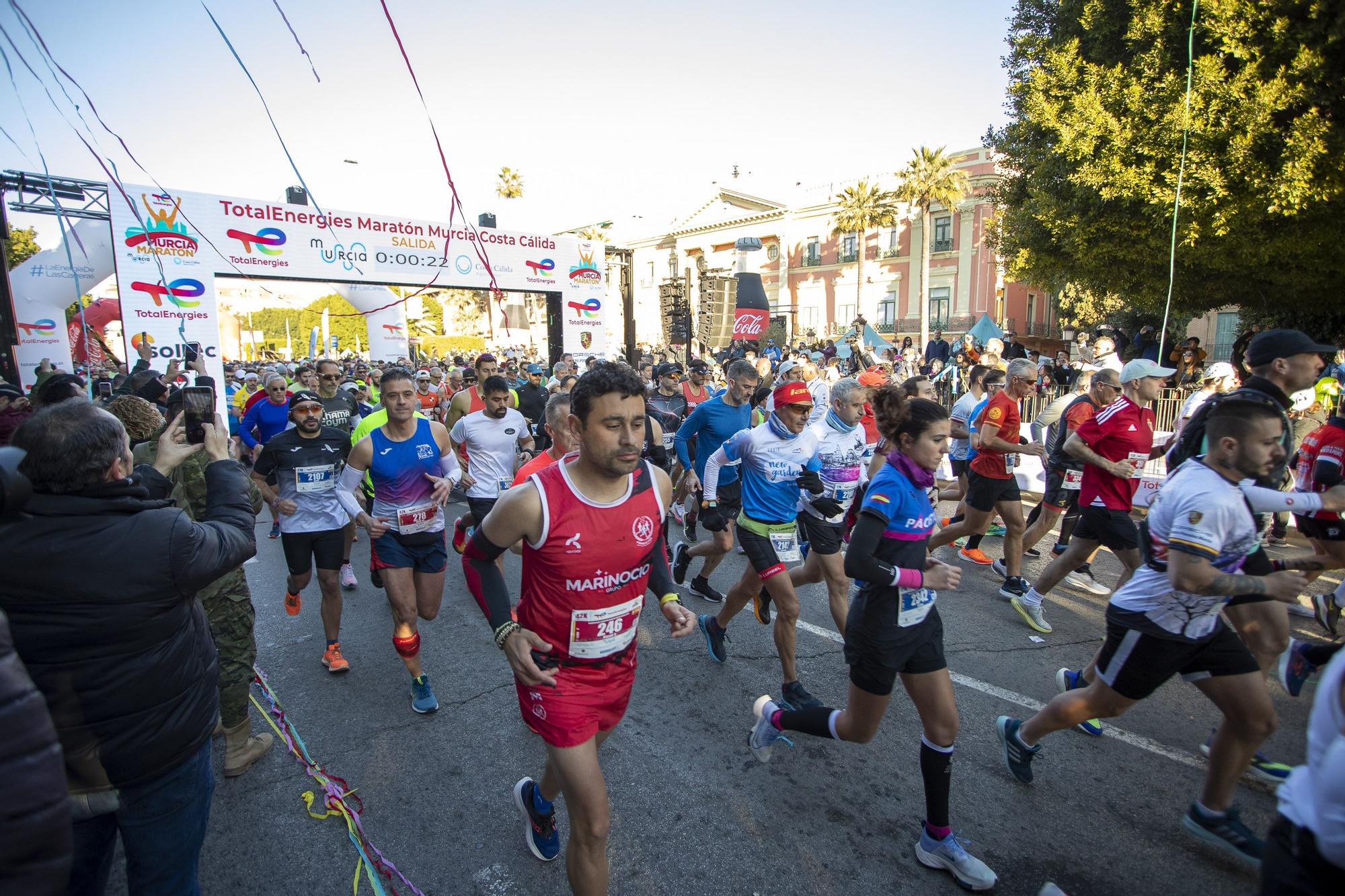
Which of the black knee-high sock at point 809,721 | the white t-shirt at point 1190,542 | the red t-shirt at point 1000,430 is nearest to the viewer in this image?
the white t-shirt at point 1190,542

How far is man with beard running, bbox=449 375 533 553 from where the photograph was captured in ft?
18.7

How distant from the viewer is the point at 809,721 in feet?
10.5

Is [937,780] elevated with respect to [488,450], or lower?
lower

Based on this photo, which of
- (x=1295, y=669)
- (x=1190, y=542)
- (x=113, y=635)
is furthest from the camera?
(x=1295, y=669)

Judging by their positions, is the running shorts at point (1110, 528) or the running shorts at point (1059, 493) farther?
the running shorts at point (1059, 493)

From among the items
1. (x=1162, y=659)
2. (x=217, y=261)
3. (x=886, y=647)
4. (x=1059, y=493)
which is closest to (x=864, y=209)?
(x=217, y=261)

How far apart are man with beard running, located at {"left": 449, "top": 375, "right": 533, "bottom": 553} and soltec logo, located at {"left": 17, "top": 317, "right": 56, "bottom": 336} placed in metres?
16.1

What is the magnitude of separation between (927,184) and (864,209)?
5206 millimetres

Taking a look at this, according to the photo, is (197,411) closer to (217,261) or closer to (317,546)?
(317,546)

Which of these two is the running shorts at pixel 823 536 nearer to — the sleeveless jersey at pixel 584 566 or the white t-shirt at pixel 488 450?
the sleeveless jersey at pixel 584 566

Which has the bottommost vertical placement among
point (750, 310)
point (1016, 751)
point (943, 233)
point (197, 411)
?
point (1016, 751)

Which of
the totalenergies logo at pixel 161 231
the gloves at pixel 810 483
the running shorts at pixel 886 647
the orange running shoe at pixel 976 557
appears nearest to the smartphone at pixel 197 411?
the running shorts at pixel 886 647

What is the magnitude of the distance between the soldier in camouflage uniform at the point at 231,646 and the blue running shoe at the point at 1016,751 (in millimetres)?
3967

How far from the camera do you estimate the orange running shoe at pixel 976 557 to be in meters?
6.81
